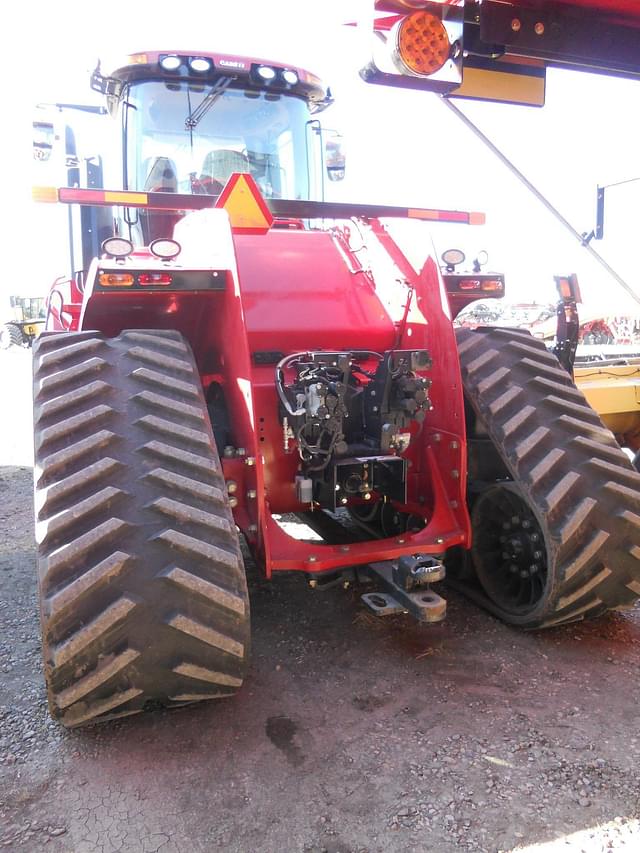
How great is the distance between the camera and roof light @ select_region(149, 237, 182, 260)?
2971 millimetres

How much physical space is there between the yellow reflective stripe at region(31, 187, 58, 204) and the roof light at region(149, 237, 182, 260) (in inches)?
35.5

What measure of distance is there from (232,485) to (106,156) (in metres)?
3.36

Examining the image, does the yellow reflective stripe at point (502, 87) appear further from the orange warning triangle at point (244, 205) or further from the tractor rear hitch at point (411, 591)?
the tractor rear hitch at point (411, 591)

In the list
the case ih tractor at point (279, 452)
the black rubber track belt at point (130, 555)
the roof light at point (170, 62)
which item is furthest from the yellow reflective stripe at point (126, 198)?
the roof light at point (170, 62)

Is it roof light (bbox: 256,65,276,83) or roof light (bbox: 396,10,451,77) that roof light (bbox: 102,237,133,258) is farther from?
roof light (bbox: 256,65,276,83)

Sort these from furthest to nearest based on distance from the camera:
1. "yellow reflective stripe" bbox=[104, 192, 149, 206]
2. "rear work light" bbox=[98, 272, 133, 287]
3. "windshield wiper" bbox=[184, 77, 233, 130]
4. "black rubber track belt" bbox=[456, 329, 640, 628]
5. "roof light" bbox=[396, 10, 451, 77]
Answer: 1. "windshield wiper" bbox=[184, 77, 233, 130]
2. "yellow reflective stripe" bbox=[104, 192, 149, 206]
3. "black rubber track belt" bbox=[456, 329, 640, 628]
4. "rear work light" bbox=[98, 272, 133, 287]
5. "roof light" bbox=[396, 10, 451, 77]

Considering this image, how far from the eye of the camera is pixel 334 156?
5.38 m

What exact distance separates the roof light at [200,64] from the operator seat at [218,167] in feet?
1.66

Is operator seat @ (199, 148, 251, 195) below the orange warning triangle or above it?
above

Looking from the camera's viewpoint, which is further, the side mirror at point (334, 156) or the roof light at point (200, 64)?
the side mirror at point (334, 156)

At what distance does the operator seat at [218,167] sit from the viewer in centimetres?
468

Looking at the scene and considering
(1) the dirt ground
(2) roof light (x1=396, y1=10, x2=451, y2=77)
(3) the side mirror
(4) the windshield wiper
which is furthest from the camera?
(3) the side mirror

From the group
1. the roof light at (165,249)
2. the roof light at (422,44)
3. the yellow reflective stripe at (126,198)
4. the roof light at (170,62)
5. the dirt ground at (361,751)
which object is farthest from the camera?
the roof light at (170,62)

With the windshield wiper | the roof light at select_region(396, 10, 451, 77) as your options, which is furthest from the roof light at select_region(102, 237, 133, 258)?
the windshield wiper
